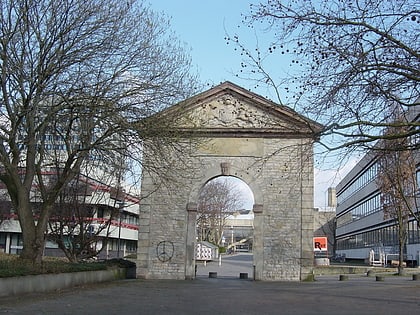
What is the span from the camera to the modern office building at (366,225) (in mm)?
51406

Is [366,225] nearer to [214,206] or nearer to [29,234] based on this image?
[214,206]

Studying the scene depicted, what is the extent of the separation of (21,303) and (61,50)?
7662 millimetres

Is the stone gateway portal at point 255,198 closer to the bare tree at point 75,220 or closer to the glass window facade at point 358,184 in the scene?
the bare tree at point 75,220

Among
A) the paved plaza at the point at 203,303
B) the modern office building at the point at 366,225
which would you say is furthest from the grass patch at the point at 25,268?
the modern office building at the point at 366,225

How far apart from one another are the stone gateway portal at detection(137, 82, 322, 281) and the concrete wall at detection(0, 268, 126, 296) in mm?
4010

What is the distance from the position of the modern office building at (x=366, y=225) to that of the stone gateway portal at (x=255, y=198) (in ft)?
48.2

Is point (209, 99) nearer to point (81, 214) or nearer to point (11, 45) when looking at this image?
point (81, 214)

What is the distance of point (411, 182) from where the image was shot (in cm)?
3269

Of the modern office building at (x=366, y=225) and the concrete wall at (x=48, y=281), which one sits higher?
the modern office building at (x=366, y=225)

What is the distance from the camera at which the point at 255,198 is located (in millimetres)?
28938

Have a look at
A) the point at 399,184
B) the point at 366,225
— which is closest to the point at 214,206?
the point at 366,225

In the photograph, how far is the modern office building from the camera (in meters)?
51.4

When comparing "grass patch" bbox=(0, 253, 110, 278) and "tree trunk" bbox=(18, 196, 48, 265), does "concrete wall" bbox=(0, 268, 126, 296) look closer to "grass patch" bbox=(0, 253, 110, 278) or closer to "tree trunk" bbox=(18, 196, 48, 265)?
"grass patch" bbox=(0, 253, 110, 278)

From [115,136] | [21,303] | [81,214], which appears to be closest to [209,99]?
[81,214]
